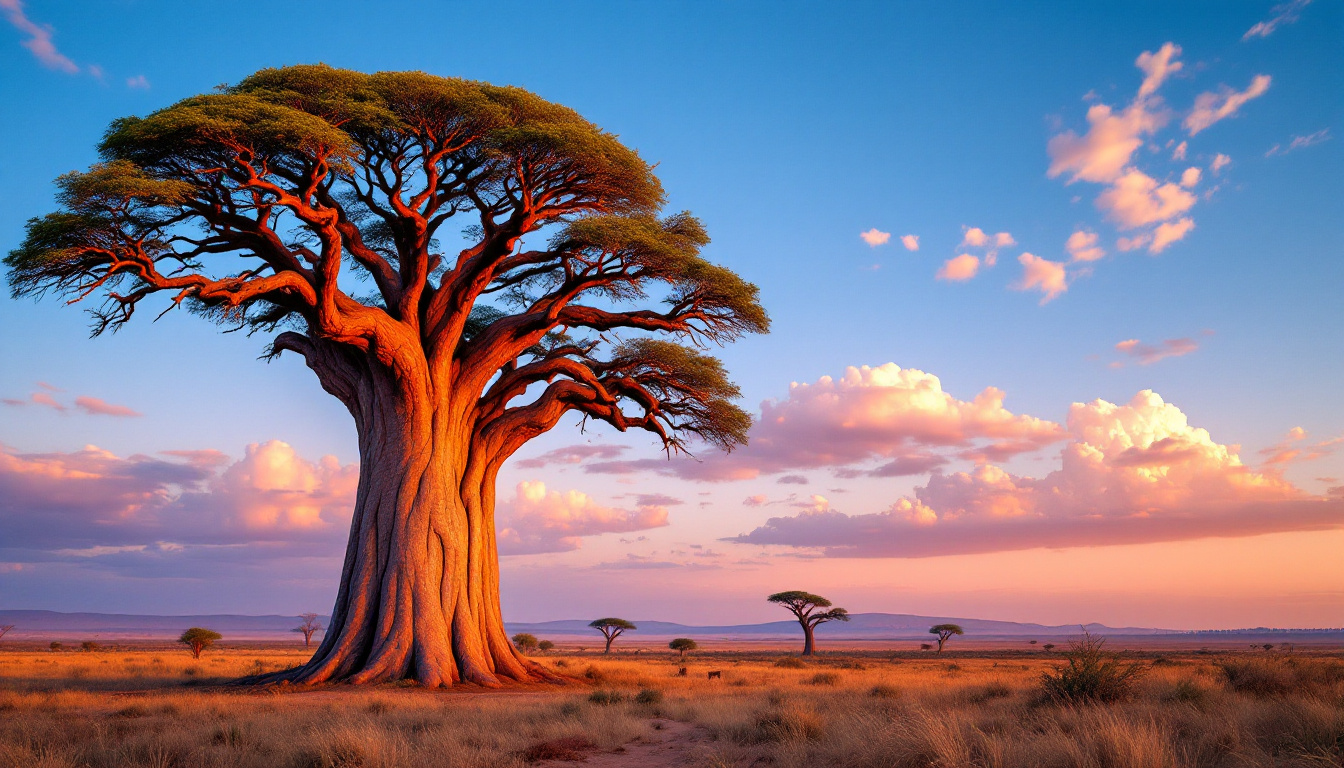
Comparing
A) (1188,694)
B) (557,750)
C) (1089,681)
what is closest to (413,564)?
(557,750)

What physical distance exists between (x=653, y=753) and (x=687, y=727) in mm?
2115

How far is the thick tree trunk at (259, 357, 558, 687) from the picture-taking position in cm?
1688

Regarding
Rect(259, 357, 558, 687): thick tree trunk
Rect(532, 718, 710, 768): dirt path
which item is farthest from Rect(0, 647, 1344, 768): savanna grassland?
Rect(259, 357, 558, 687): thick tree trunk

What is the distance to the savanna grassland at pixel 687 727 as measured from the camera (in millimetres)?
7391

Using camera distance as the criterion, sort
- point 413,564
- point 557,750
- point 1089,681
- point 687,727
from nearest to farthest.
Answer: point 557,750 → point 1089,681 → point 687,727 → point 413,564

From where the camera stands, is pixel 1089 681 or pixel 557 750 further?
pixel 1089 681

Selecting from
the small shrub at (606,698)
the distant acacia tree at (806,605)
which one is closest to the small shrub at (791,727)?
the small shrub at (606,698)

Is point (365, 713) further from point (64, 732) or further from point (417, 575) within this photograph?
point (417, 575)

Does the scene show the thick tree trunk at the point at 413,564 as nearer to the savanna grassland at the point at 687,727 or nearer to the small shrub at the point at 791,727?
the savanna grassland at the point at 687,727

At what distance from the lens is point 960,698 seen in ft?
46.1

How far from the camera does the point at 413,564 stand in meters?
17.4

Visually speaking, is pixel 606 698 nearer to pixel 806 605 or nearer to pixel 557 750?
pixel 557 750

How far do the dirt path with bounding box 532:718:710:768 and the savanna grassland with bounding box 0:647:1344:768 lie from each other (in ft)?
0.10

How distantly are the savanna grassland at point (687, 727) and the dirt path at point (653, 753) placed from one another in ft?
0.10
